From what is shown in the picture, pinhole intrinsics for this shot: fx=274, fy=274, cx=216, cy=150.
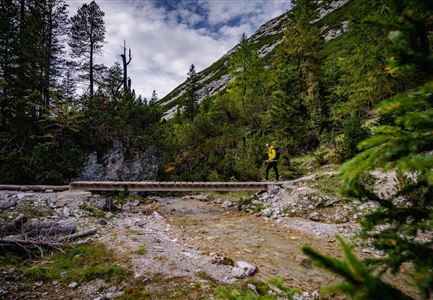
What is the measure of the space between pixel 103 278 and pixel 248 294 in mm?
4174

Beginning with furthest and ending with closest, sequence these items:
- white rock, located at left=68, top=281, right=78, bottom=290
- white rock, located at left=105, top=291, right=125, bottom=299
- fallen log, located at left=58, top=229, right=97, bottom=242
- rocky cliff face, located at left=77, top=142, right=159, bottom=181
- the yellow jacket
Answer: rocky cliff face, located at left=77, top=142, right=159, bottom=181 < the yellow jacket < fallen log, located at left=58, top=229, right=97, bottom=242 < white rock, located at left=68, top=281, right=78, bottom=290 < white rock, located at left=105, top=291, right=125, bottom=299

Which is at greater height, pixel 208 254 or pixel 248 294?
pixel 248 294

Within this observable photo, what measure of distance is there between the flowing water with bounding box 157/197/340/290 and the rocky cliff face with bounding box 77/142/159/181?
496cm

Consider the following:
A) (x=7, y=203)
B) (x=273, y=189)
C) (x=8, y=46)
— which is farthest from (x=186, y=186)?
(x=8, y=46)

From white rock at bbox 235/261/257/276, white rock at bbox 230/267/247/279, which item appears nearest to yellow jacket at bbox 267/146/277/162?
white rock at bbox 235/261/257/276

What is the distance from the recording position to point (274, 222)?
9938 mm

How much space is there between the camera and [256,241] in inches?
308

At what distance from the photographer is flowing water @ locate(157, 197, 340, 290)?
18.6 ft

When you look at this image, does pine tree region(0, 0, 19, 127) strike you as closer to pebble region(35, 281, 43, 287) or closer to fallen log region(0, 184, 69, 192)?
fallen log region(0, 184, 69, 192)

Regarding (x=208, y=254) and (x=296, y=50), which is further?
(x=296, y=50)

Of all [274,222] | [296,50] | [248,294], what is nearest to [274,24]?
[296,50]

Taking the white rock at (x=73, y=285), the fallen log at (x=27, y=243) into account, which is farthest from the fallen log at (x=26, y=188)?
the white rock at (x=73, y=285)

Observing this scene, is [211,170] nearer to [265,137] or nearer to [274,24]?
[265,137]

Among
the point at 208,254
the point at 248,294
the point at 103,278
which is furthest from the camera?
the point at 208,254
